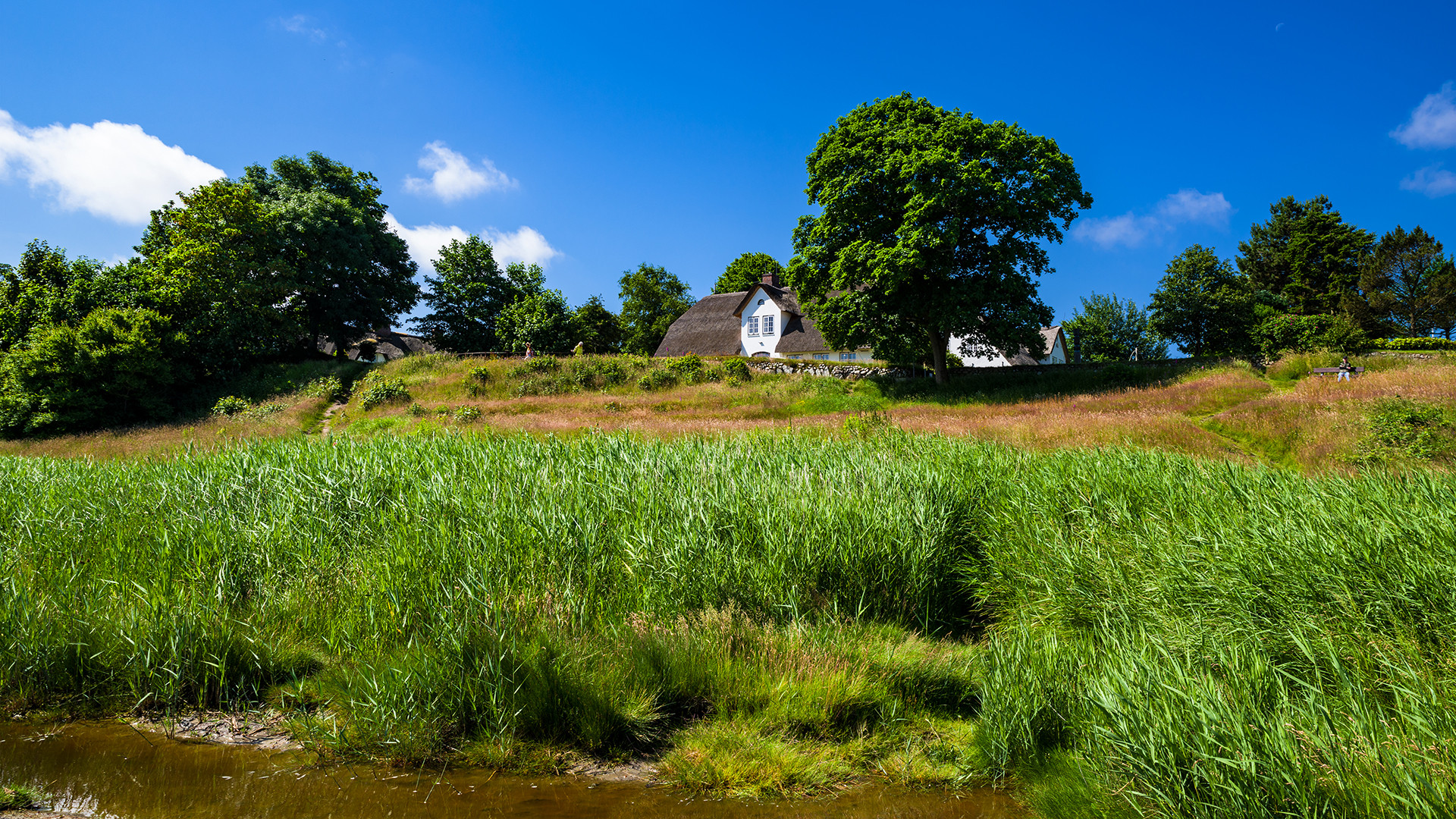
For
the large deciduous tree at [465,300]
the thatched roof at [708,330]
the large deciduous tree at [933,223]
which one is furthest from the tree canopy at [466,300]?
the large deciduous tree at [933,223]

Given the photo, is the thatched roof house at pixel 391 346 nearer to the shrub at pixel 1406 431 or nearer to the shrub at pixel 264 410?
the shrub at pixel 264 410

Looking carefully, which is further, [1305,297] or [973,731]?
[1305,297]

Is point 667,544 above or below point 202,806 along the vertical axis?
above

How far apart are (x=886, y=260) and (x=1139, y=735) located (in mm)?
24551

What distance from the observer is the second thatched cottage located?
46.2 metres

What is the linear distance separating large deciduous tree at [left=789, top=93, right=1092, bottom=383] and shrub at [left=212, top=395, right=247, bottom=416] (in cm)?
2815

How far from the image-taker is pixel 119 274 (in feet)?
111

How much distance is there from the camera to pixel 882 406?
85.4ft

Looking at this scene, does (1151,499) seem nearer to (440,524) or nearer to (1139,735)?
(1139,735)

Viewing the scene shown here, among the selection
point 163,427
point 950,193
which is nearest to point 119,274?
point 163,427

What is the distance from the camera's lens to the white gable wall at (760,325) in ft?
157

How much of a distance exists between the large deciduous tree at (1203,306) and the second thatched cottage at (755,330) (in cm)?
802

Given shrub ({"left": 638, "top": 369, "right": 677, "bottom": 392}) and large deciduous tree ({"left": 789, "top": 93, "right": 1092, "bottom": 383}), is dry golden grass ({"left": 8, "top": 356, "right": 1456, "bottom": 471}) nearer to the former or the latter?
shrub ({"left": 638, "top": 369, "right": 677, "bottom": 392})

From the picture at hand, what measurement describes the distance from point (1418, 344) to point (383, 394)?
5416cm
